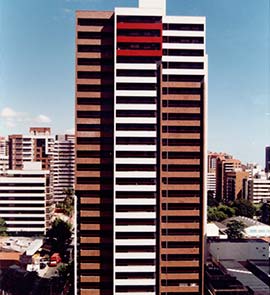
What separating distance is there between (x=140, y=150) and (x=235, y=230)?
11.5 feet

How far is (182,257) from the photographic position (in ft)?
11.8

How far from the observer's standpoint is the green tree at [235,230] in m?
6.28

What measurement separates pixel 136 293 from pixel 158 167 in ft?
4.14

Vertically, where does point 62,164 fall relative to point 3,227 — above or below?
above

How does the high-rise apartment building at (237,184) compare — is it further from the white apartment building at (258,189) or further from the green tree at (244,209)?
the green tree at (244,209)

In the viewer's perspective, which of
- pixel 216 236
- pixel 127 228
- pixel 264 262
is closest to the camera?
pixel 127 228

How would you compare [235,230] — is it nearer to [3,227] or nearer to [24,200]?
[24,200]

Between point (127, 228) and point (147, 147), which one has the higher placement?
point (147, 147)

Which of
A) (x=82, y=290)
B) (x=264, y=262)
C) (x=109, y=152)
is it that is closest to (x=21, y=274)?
(x=82, y=290)

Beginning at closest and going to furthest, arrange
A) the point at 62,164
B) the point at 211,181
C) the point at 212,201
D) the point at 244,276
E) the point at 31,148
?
the point at 244,276
the point at 31,148
the point at 212,201
the point at 62,164
the point at 211,181

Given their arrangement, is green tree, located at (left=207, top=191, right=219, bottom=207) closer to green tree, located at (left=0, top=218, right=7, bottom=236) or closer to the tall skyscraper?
green tree, located at (left=0, top=218, right=7, bottom=236)

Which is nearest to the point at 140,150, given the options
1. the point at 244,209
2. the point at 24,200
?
the point at 24,200

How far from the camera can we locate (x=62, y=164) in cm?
984

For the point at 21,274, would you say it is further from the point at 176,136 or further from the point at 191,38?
the point at 191,38
